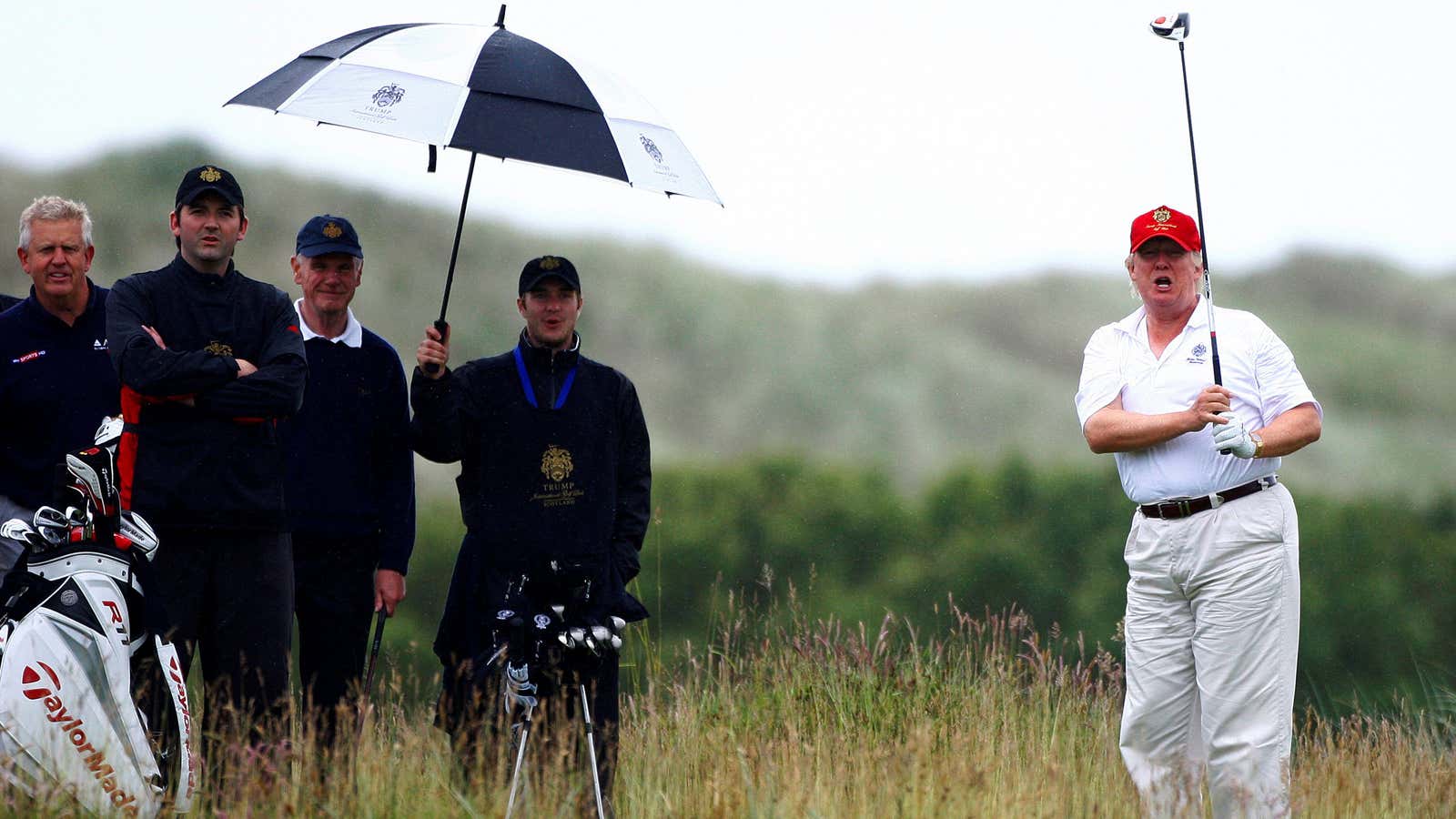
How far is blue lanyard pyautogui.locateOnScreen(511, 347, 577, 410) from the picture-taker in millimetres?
5008

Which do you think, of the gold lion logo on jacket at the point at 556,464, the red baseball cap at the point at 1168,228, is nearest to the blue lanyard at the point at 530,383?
the gold lion logo on jacket at the point at 556,464

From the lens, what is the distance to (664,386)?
1565 inches

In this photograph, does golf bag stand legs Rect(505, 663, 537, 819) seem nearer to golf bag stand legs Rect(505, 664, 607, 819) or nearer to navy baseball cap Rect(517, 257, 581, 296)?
golf bag stand legs Rect(505, 664, 607, 819)

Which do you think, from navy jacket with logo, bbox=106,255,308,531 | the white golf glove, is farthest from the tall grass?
the white golf glove

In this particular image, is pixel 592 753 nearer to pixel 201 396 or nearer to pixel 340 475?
pixel 340 475

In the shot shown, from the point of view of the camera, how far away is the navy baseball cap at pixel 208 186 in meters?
4.78

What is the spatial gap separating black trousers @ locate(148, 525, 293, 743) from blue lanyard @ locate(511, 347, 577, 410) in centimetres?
89

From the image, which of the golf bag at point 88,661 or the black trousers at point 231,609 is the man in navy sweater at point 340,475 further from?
the golf bag at point 88,661

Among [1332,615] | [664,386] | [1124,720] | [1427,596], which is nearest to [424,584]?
[664,386]

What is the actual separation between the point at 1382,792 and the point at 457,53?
3.77 meters

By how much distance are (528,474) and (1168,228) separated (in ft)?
7.20

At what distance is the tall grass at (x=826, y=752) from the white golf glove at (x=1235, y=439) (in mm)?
1023

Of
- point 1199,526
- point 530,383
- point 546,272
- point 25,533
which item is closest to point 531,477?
point 530,383

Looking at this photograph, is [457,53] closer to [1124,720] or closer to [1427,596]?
[1124,720]
